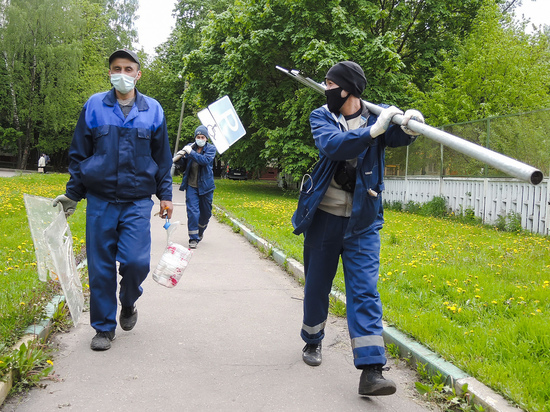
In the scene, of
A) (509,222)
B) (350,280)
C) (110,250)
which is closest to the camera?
(350,280)

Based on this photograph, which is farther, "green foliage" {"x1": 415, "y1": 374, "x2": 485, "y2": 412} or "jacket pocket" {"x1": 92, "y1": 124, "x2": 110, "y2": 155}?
"jacket pocket" {"x1": 92, "y1": 124, "x2": 110, "y2": 155}

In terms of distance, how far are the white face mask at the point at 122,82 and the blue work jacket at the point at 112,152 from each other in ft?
0.32

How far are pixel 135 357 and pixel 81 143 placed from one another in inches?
66.9

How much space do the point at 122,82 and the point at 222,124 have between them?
4.87 metres

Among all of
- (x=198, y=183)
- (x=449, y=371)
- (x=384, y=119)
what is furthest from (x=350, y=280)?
(x=198, y=183)

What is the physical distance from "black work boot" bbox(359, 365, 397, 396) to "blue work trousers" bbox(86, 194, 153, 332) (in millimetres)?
1928

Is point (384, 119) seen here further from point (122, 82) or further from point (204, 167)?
point (204, 167)

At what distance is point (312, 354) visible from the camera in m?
4.04

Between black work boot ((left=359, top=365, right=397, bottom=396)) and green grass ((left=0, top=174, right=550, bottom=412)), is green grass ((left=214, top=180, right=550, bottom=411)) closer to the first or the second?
green grass ((left=0, top=174, right=550, bottom=412))

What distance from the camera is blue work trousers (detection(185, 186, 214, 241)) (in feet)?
30.6

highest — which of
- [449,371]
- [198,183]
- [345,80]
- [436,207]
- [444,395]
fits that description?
[345,80]

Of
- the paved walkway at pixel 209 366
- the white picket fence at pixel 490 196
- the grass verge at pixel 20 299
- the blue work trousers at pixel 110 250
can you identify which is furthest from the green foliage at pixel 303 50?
the blue work trousers at pixel 110 250

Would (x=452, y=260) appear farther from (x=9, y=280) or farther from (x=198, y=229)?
(x=9, y=280)

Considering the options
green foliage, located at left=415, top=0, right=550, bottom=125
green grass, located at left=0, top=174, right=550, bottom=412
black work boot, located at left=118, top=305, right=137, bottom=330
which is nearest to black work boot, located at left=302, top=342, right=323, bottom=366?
green grass, located at left=0, top=174, right=550, bottom=412
